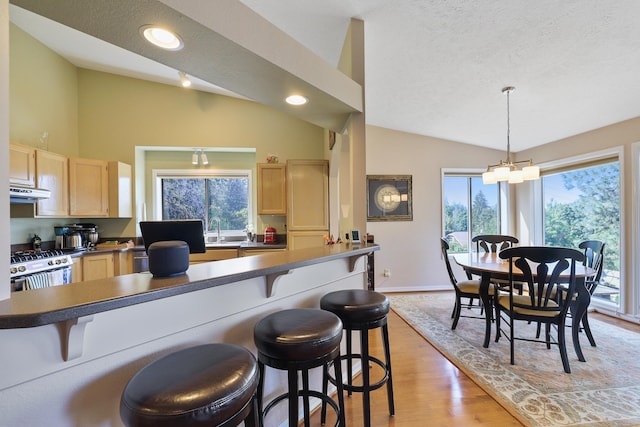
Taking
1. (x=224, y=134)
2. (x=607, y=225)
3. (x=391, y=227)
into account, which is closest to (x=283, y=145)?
(x=224, y=134)

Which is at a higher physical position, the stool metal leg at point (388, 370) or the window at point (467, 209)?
the window at point (467, 209)

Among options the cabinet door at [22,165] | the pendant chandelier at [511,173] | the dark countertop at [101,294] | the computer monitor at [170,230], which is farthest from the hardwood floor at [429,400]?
the cabinet door at [22,165]

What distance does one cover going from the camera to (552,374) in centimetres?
216

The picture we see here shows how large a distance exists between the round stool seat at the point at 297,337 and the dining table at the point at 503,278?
2070mm

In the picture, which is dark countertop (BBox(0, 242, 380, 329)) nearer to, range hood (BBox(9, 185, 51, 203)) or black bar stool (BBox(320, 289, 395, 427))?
black bar stool (BBox(320, 289, 395, 427))

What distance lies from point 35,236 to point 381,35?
15.4ft

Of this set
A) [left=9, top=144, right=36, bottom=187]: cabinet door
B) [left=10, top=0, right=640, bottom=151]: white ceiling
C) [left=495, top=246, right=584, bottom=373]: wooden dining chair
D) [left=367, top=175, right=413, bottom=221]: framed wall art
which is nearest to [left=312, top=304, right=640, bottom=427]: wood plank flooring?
[left=495, top=246, right=584, bottom=373]: wooden dining chair

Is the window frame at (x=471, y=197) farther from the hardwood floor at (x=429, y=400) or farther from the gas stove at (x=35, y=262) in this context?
the gas stove at (x=35, y=262)

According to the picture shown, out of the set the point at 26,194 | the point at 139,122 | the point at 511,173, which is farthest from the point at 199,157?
the point at 511,173

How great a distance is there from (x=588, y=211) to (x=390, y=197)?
2.63 m

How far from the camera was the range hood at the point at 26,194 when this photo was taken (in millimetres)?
2795

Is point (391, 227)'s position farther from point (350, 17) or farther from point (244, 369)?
point (244, 369)

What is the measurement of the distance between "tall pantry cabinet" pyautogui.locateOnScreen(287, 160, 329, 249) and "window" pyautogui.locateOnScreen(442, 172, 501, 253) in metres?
2.11

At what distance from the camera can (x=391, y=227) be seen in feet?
14.9
